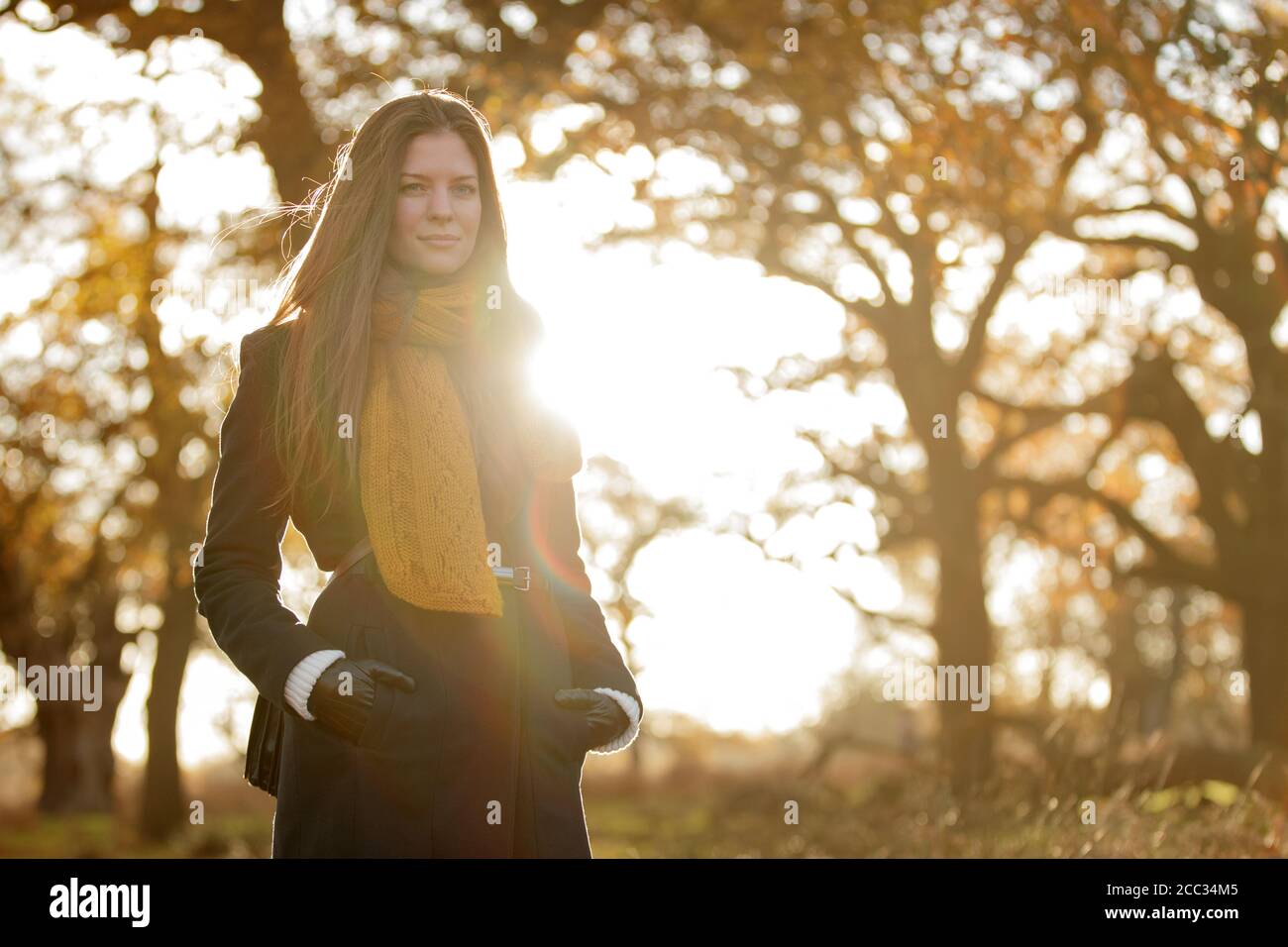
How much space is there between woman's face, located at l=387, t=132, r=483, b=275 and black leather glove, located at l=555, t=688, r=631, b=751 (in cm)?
93

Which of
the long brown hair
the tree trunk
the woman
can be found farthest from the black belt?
the tree trunk

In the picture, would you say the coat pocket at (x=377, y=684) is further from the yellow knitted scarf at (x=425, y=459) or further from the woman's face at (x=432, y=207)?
the woman's face at (x=432, y=207)

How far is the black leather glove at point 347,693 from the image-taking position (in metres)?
2.65

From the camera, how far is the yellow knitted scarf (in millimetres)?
2861

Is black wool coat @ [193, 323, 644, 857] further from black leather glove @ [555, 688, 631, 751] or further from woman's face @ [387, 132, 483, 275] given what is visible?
woman's face @ [387, 132, 483, 275]

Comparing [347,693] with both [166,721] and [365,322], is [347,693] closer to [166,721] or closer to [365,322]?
[365,322]

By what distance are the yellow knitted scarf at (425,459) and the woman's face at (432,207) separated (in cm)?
8

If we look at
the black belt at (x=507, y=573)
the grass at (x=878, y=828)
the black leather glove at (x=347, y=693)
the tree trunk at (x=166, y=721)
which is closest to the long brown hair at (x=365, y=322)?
the black belt at (x=507, y=573)

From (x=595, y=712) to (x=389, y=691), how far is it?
1.57ft

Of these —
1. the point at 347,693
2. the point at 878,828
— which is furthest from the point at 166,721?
the point at 347,693
